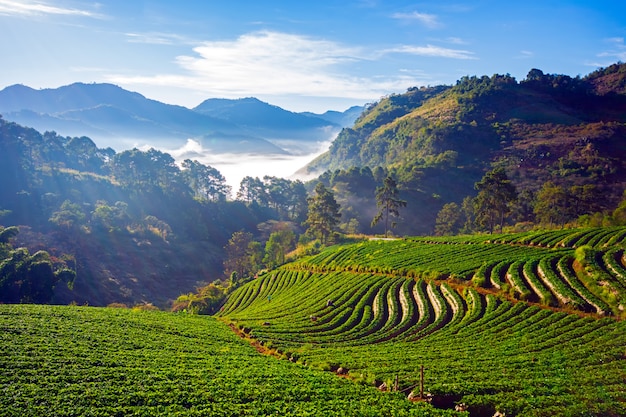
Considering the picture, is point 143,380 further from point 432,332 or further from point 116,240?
point 116,240

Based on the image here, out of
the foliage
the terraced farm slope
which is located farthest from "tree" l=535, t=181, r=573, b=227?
the foliage

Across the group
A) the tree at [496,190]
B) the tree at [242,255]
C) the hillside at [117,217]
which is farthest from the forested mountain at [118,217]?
the tree at [496,190]

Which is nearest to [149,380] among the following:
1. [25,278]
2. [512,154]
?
[25,278]

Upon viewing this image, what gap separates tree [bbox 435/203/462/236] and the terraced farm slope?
49.8m

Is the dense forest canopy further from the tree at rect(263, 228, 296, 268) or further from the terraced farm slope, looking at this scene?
the terraced farm slope

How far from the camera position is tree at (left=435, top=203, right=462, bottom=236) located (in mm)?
112125

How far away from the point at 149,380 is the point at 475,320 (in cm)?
2620

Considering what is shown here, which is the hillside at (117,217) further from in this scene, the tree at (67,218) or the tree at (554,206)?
the tree at (554,206)

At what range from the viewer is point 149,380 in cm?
2083

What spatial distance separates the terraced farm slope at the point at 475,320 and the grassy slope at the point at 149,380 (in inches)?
141

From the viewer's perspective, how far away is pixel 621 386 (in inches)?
757

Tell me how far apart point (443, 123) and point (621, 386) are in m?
189

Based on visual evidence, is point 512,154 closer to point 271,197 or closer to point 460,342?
point 271,197

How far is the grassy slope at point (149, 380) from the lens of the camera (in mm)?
18047
